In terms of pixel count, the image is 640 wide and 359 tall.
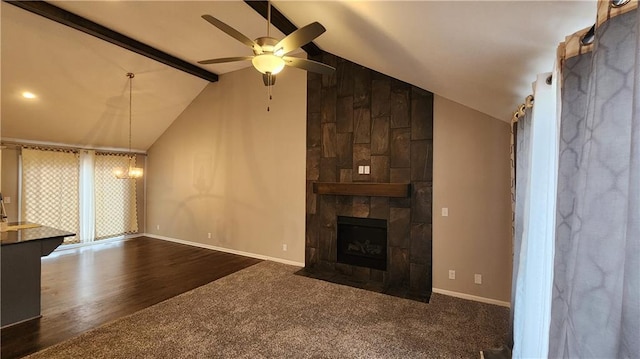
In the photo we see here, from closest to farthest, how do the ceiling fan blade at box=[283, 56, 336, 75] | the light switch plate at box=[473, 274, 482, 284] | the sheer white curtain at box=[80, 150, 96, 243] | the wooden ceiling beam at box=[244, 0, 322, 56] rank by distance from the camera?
the ceiling fan blade at box=[283, 56, 336, 75] → the wooden ceiling beam at box=[244, 0, 322, 56] → the light switch plate at box=[473, 274, 482, 284] → the sheer white curtain at box=[80, 150, 96, 243]

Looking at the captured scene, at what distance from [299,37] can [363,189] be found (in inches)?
97.0

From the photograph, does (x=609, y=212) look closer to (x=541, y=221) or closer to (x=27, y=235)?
(x=541, y=221)

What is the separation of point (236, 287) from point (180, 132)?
4.25 meters

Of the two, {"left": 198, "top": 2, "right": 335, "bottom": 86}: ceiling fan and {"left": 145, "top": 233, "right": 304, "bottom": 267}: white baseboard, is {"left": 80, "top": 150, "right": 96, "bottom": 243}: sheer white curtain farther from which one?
{"left": 198, "top": 2, "right": 335, "bottom": 86}: ceiling fan

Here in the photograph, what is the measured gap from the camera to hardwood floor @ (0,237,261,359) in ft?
8.97

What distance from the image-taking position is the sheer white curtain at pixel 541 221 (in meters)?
1.49

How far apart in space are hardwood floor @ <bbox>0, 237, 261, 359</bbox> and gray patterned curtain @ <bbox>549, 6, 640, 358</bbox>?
3.88 metres

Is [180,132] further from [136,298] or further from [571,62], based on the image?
[571,62]

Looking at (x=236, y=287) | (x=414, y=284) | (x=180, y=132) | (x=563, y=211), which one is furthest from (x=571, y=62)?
(x=180, y=132)

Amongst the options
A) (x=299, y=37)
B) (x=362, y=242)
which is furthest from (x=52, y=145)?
(x=362, y=242)

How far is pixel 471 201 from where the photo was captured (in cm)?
354

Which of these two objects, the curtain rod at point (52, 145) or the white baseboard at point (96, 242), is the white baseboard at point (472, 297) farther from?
the curtain rod at point (52, 145)

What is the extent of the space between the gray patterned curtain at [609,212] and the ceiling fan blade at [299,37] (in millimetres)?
1605

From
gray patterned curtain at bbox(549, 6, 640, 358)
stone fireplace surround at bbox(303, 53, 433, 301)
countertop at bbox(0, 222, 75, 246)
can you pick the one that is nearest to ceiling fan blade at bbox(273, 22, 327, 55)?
gray patterned curtain at bbox(549, 6, 640, 358)
